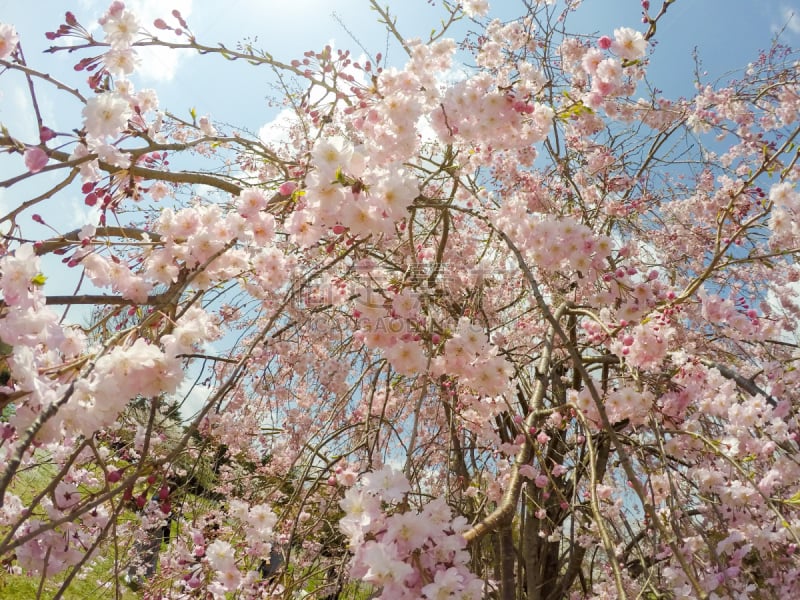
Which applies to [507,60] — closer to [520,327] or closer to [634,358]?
[520,327]

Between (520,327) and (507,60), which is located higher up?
(507,60)

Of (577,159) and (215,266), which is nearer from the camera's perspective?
(215,266)

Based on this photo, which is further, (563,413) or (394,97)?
(563,413)

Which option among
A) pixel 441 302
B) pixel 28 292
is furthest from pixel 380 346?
pixel 441 302

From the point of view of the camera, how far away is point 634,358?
2.20m

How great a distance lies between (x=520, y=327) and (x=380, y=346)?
117 inches

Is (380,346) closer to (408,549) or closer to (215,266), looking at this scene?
(215,266)

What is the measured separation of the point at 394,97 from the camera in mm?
1912

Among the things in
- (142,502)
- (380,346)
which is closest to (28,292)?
(142,502)

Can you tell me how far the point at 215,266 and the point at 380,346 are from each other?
65 cm

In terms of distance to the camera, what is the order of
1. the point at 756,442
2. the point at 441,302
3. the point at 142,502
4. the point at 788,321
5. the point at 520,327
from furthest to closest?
the point at 520,327
the point at 788,321
the point at 441,302
the point at 756,442
the point at 142,502

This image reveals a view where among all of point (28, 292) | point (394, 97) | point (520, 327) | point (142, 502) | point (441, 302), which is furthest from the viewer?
point (520, 327)

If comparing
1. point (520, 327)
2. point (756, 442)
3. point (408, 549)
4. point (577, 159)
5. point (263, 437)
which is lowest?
point (408, 549)

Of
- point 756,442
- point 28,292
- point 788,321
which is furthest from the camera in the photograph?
point 788,321
